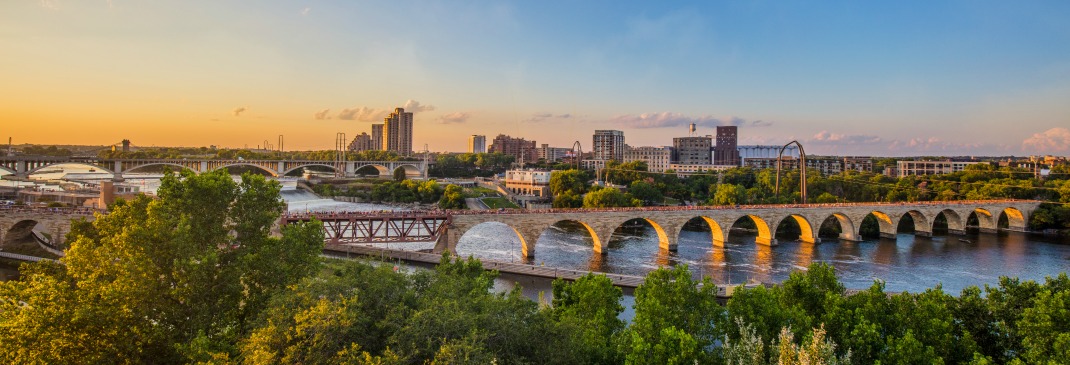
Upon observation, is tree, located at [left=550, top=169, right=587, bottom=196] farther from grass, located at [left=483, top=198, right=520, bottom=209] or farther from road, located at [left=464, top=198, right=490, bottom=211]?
road, located at [left=464, top=198, right=490, bottom=211]

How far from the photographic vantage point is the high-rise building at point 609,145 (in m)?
147

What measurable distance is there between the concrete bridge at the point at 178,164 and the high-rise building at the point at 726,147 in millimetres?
73636

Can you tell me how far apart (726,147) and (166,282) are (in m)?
148

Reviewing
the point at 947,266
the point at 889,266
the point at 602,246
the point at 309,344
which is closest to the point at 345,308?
the point at 309,344

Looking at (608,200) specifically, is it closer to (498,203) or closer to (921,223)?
(498,203)

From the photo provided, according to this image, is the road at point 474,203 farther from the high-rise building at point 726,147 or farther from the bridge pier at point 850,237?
the high-rise building at point 726,147

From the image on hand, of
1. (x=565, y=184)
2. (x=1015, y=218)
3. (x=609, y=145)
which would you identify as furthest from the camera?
(x=609, y=145)

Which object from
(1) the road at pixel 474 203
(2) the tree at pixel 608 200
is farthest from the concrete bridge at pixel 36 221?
(2) the tree at pixel 608 200

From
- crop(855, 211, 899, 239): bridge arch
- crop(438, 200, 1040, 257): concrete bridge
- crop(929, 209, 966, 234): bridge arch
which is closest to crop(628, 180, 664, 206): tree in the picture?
crop(438, 200, 1040, 257): concrete bridge

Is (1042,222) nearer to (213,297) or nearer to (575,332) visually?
(575,332)

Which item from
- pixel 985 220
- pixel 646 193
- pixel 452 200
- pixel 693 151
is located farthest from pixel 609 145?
pixel 985 220

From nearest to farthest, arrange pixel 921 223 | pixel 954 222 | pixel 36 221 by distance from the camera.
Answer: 1. pixel 36 221
2. pixel 921 223
3. pixel 954 222

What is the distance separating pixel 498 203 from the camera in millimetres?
83688

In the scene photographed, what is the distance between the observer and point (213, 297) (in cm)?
1448
